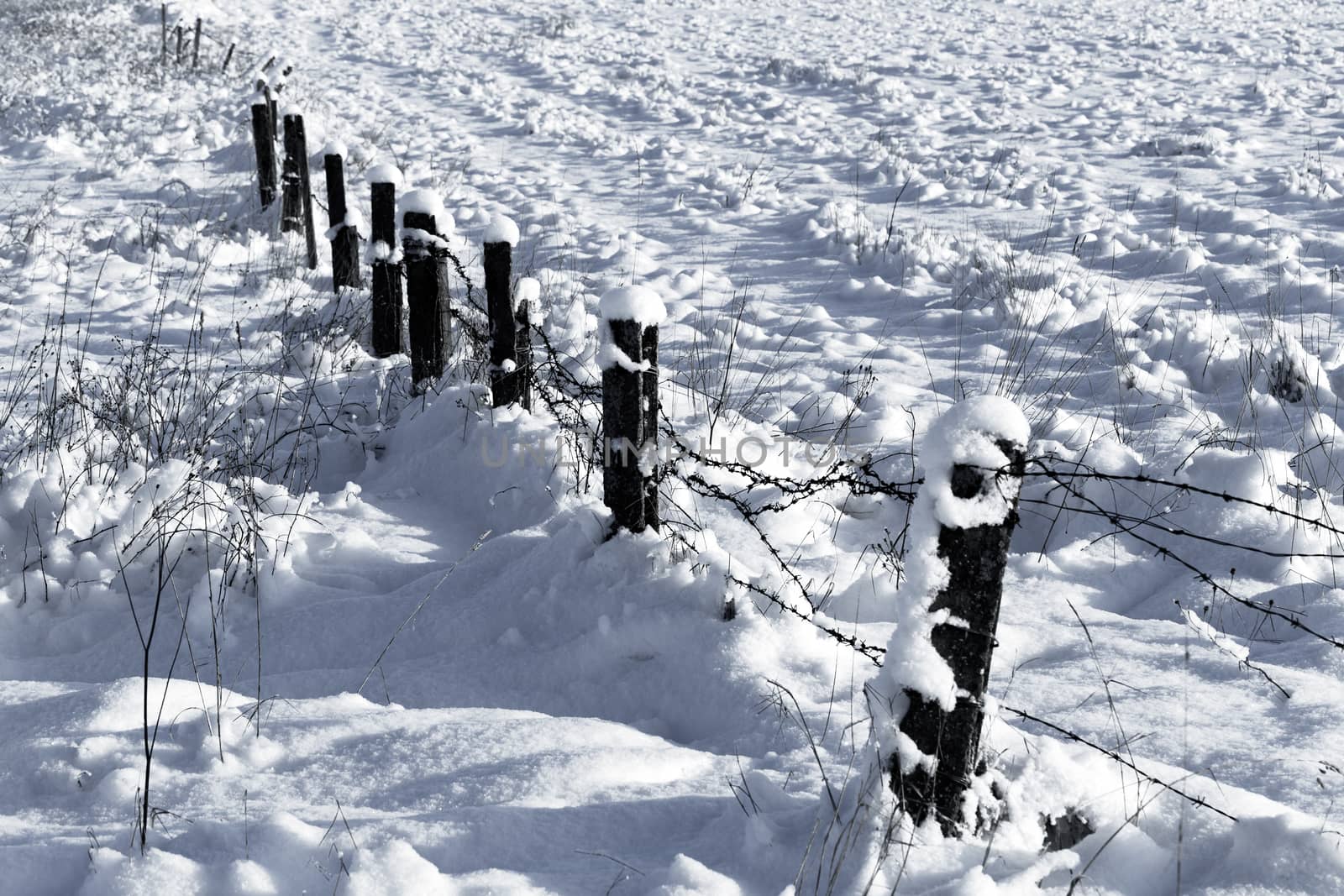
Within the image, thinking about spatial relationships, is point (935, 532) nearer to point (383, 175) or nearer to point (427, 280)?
point (427, 280)

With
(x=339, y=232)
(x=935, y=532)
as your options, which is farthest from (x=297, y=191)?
(x=935, y=532)

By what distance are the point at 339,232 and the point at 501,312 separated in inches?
133

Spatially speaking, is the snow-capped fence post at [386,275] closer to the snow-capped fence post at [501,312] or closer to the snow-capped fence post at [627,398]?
the snow-capped fence post at [501,312]

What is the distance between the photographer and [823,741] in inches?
98.0

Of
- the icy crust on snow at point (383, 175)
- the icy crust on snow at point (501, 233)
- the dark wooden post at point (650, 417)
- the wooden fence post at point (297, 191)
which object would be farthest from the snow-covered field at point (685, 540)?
the icy crust on snow at point (383, 175)

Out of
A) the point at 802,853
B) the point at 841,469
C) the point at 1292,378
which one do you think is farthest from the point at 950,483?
the point at 1292,378

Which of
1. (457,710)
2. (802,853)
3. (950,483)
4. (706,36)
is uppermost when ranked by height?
(706,36)

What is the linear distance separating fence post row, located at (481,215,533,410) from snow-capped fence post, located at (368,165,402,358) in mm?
1599

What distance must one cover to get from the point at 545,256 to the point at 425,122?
266 inches

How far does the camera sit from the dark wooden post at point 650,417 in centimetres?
306

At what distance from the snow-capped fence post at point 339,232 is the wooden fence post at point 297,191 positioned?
27cm

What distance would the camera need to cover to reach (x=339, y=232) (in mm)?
7066

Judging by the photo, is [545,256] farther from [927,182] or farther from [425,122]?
[425,122]

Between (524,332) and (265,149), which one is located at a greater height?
(265,149)
